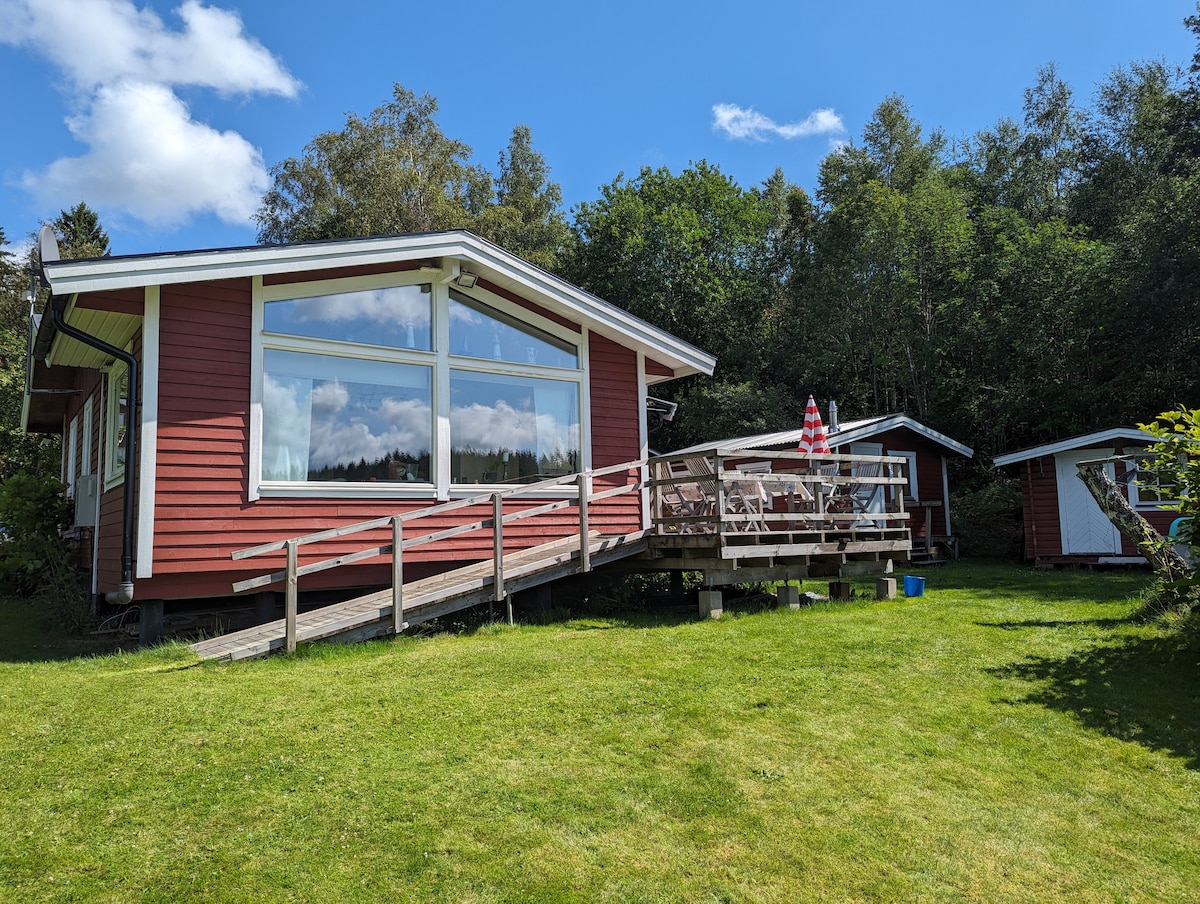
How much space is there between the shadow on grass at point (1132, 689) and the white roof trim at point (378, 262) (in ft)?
18.9

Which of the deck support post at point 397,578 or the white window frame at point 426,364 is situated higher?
the white window frame at point 426,364

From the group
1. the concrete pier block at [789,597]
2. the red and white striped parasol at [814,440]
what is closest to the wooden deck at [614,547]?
the concrete pier block at [789,597]

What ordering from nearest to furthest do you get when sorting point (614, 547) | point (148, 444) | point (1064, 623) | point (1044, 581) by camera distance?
point (148, 444), point (1064, 623), point (614, 547), point (1044, 581)

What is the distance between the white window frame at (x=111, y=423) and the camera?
8.89 metres

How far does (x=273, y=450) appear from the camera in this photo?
7.96 metres

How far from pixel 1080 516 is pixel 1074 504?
274mm

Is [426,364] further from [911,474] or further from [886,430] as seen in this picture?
[911,474]

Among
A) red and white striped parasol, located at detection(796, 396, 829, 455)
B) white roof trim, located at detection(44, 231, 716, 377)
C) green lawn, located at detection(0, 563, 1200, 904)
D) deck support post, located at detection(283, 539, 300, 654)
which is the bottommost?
green lawn, located at detection(0, 563, 1200, 904)

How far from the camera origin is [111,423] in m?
9.44

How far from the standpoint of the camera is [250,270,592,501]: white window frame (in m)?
7.91

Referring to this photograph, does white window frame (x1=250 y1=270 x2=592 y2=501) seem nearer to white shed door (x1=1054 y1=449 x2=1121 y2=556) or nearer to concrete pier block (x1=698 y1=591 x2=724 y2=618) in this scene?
concrete pier block (x1=698 y1=591 x2=724 y2=618)

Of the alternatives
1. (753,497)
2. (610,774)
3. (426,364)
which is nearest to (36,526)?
(426,364)

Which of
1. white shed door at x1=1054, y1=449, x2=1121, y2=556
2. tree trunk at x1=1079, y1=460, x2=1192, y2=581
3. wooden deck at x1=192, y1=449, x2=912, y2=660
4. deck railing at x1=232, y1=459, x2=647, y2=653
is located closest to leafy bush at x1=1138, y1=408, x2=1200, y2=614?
tree trunk at x1=1079, y1=460, x2=1192, y2=581

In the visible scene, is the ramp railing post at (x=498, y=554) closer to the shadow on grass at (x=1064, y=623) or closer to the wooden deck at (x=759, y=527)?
the wooden deck at (x=759, y=527)
